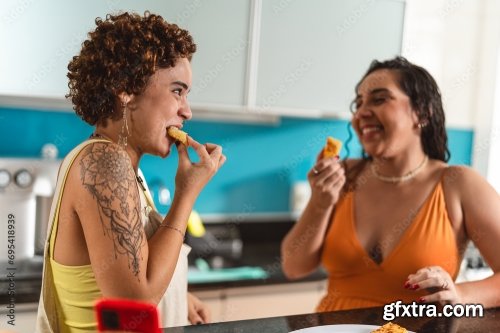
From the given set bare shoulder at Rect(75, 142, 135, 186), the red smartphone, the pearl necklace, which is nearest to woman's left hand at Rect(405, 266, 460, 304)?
the pearl necklace

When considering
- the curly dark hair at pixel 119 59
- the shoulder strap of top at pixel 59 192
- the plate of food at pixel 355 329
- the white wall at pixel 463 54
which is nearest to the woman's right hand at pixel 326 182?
the plate of food at pixel 355 329

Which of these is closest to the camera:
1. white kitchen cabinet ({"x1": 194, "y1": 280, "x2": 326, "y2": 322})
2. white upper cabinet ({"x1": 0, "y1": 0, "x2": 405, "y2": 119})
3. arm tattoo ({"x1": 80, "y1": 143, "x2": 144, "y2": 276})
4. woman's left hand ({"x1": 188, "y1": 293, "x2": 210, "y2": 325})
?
arm tattoo ({"x1": 80, "y1": 143, "x2": 144, "y2": 276})

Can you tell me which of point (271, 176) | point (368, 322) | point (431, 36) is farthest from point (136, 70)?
point (431, 36)

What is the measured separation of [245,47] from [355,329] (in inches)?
63.3

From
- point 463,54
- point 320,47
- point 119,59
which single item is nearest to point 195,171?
point 119,59

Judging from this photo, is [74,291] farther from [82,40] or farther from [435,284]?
[82,40]

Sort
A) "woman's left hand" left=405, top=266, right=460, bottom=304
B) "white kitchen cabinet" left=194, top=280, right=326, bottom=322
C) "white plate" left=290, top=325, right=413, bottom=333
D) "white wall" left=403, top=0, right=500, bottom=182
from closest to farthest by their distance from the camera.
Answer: "white plate" left=290, top=325, right=413, bottom=333
"woman's left hand" left=405, top=266, right=460, bottom=304
"white kitchen cabinet" left=194, top=280, right=326, bottom=322
"white wall" left=403, top=0, right=500, bottom=182

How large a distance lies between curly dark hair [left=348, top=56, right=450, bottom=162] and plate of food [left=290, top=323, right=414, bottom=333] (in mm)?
873

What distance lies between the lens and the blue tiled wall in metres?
2.82

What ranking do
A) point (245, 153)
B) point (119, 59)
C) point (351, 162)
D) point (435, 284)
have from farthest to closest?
point (245, 153) < point (351, 162) < point (435, 284) < point (119, 59)

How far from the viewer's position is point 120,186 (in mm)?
1124

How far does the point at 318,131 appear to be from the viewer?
3537mm

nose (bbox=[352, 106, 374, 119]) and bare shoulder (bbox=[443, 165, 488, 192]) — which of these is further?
nose (bbox=[352, 106, 374, 119])

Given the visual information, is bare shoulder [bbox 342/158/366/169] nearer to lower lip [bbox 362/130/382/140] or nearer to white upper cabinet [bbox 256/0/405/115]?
lower lip [bbox 362/130/382/140]
